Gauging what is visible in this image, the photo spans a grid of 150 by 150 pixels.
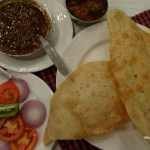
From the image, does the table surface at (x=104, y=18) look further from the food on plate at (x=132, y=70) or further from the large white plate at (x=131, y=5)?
the food on plate at (x=132, y=70)

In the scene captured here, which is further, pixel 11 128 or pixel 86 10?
pixel 86 10

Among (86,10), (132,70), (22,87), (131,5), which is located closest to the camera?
(132,70)

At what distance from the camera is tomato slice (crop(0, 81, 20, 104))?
1.91 metres

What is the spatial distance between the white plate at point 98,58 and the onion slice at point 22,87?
0.90ft

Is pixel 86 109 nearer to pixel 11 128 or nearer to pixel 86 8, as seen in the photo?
pixel 11 128

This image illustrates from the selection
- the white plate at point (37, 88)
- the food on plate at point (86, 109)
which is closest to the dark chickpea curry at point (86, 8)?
the food on plate at point (86, 109)

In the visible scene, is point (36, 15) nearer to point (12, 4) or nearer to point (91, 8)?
point (12, 4)

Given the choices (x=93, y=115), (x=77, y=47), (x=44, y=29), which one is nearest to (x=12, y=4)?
(x=44, y=29)

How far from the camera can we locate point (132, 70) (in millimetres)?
1669

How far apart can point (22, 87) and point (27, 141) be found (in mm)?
445

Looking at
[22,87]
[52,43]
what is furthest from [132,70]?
[22,87]

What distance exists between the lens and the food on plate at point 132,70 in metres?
1.63

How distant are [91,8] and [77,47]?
356 millimetres

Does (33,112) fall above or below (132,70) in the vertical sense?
below
